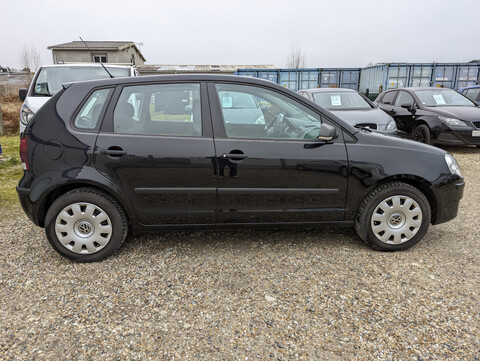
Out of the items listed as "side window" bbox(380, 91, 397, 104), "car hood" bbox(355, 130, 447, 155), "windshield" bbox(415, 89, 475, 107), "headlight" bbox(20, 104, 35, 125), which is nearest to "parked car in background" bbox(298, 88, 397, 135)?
"windshield" bbox(415, 89, 475, 107)

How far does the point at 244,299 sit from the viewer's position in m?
2.55

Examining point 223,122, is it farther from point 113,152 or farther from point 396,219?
point 396,219

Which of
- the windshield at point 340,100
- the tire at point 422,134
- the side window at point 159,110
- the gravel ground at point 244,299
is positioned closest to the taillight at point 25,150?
the side window at point 159,110

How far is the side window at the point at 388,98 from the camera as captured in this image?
9539mm

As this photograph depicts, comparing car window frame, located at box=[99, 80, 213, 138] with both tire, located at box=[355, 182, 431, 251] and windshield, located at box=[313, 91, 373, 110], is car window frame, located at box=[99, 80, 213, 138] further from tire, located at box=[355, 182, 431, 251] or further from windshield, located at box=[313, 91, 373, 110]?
windshield, located at box=[313, 91, 373, 110]

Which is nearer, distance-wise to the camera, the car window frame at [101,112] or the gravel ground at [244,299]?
the gravel ground at [244,299]

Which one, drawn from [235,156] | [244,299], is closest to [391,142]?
[235,156]

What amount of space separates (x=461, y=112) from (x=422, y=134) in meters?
0.90

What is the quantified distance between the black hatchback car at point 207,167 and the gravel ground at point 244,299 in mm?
309

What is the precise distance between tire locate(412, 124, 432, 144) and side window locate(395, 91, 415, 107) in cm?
81

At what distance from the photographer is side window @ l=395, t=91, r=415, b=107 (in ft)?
28.7

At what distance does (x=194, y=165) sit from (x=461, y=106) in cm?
790

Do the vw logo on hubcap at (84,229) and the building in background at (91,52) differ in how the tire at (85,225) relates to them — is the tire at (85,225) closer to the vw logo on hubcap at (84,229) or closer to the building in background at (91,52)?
the vw logo on hubcap at (84,229)

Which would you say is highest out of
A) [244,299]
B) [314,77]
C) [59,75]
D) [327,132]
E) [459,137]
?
[59,75]
